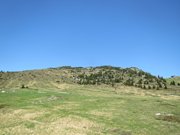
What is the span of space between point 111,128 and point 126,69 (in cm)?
11005

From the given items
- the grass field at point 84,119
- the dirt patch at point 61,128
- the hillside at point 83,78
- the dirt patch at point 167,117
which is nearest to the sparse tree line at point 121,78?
the hillside at point 83,78

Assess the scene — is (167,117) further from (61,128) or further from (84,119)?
(61,128)

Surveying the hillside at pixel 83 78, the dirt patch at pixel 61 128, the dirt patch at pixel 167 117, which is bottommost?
the dirt patch at pixel 61 128

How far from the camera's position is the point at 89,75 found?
12762cm

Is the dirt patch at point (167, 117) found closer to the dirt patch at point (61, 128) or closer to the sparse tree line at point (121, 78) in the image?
the dirt patch at point (61, 128)

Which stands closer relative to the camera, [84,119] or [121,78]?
[84,119]

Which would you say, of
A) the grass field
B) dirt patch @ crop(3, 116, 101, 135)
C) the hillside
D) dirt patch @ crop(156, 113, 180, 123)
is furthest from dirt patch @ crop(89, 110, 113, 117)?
the hillside

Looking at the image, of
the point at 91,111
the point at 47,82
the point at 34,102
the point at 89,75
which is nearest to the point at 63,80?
the point at 47,82

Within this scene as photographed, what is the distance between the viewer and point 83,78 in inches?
4766

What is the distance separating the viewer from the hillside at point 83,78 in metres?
102

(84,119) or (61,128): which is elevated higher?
(84,119)

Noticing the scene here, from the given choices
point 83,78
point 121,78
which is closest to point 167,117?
point 83,78

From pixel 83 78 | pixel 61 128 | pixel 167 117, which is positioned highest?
pixel 83 78

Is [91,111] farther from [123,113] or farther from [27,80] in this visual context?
[27,80]
